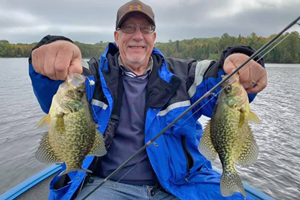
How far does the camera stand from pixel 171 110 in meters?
2.66

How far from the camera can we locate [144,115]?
271 cm

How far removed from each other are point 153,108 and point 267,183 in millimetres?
5088

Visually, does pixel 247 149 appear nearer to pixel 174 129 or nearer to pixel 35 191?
pixel 174 129

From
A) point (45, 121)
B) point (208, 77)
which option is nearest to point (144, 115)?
point (208, 77)

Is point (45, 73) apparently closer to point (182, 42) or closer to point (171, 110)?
point (171, 110)

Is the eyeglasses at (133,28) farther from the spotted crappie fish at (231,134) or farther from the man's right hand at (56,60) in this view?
the spotted crappie fish at (231,134)

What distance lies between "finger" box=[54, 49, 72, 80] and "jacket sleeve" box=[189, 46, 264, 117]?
141cm

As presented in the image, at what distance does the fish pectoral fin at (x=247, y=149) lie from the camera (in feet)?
7.28

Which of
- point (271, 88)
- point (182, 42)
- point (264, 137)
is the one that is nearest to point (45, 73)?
point (264, 137)

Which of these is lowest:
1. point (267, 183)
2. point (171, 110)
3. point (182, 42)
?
point (267, 183)

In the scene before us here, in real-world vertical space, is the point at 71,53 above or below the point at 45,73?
above

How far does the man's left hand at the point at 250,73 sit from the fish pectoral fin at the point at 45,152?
6.04 feet

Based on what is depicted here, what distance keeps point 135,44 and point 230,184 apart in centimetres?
204

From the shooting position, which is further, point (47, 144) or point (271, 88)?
point (271, 88)
